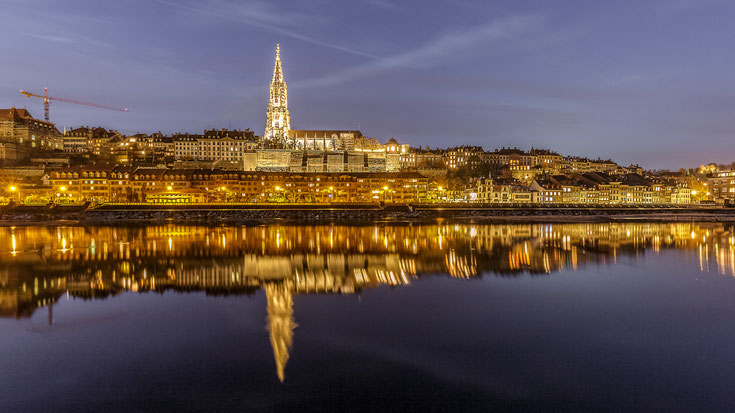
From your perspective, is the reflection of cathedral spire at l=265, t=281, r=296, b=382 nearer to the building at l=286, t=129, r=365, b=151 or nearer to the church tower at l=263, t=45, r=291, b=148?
the church tower at l=263, t=45, r=291, b=148

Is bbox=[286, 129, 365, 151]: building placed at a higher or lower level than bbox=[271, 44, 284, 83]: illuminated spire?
lower

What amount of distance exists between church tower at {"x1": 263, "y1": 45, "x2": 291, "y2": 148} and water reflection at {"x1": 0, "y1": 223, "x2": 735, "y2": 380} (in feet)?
155

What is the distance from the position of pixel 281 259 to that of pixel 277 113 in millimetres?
59916

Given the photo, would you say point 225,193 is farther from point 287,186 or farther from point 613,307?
point 613,307

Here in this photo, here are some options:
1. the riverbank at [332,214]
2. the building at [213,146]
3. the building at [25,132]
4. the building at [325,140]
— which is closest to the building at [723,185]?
the riverbank at [332,214]

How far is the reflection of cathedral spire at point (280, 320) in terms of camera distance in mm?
7014

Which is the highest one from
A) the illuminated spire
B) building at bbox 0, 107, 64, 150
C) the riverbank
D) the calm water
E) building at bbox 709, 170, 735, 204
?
the illuminated spire

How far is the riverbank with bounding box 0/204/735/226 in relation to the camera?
3853 cm

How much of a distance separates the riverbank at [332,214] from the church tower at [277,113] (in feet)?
95.1

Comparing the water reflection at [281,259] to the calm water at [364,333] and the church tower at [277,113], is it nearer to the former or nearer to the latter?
the calm water at [364,333]

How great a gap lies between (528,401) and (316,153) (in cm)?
7064

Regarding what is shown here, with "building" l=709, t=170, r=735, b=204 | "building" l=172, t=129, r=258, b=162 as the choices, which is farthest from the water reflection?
"building" l=709, t=170, r=735, b=204

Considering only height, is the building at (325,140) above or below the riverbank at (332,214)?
above

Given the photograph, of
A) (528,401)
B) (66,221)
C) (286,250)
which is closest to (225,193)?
(66,221)
